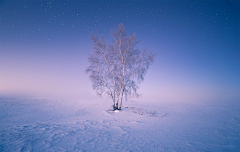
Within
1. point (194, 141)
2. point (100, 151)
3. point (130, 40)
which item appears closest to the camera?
point (100, 151)

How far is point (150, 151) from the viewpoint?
138 inches

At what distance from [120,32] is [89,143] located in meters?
10.7

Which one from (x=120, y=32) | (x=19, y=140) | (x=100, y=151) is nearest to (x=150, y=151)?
(x=100, y=151)

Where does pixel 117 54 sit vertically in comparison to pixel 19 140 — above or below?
above

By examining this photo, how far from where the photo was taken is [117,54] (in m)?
11.4

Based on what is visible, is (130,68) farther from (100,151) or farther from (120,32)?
(100,151)

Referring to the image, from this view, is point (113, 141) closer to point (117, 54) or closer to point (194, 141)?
point (194, 141)

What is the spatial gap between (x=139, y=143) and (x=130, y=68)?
26.7 ft

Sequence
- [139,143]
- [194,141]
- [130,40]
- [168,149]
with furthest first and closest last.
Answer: [130,40]
[194,141]
[139,143]
[168,149]

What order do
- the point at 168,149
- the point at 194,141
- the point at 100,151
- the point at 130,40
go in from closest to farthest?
the point at 100,151 < the point at 168,149 < the point at 194,141 < the point at 130,40

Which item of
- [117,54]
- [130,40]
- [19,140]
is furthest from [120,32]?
[19,140]

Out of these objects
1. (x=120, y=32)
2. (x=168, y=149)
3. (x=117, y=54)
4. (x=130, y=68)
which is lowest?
(x=168, y=149)

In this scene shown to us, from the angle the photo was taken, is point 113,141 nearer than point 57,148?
No

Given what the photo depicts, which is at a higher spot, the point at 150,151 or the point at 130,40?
the point at 130,40
